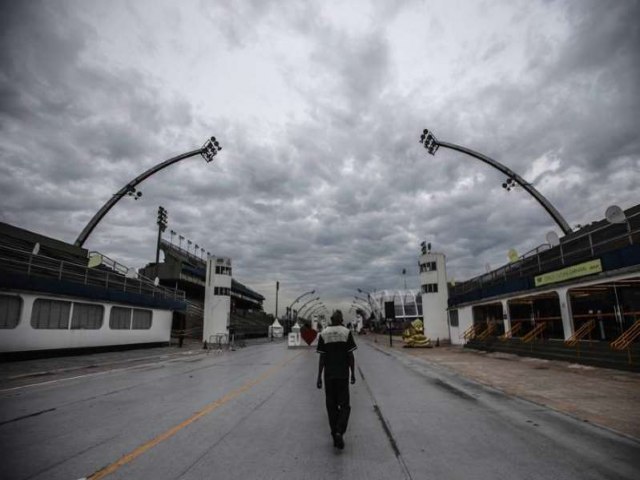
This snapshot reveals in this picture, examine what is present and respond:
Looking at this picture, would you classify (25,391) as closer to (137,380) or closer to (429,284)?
(137,380)

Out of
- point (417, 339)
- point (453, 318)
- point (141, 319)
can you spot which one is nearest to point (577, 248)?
point (417, 339)

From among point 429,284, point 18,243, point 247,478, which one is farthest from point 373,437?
point 429,284

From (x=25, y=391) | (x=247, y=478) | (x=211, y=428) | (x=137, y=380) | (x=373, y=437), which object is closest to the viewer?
(x=247, y=478)

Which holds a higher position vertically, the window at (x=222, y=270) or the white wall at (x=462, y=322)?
the window at (x=222, y=270)

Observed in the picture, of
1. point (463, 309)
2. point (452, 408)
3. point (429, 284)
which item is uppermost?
point (429, 284)

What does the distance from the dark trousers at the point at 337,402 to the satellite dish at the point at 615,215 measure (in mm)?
14332

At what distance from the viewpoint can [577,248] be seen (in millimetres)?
17734

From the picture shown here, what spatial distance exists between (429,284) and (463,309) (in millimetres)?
7011

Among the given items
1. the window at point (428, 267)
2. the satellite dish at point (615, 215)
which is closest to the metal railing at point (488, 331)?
the window at point (428, 267)

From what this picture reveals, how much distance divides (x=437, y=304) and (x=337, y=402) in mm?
36904

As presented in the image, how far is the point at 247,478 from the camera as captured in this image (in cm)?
389

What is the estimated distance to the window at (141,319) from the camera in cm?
2823

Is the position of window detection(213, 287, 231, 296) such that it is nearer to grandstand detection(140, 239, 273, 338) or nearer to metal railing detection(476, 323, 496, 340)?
grandstand detection(140, 239, 273, 338)

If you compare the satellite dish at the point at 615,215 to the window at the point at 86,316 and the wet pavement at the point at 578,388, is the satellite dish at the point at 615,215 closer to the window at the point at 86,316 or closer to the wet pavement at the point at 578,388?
the wet pavement at the point at 578,388
